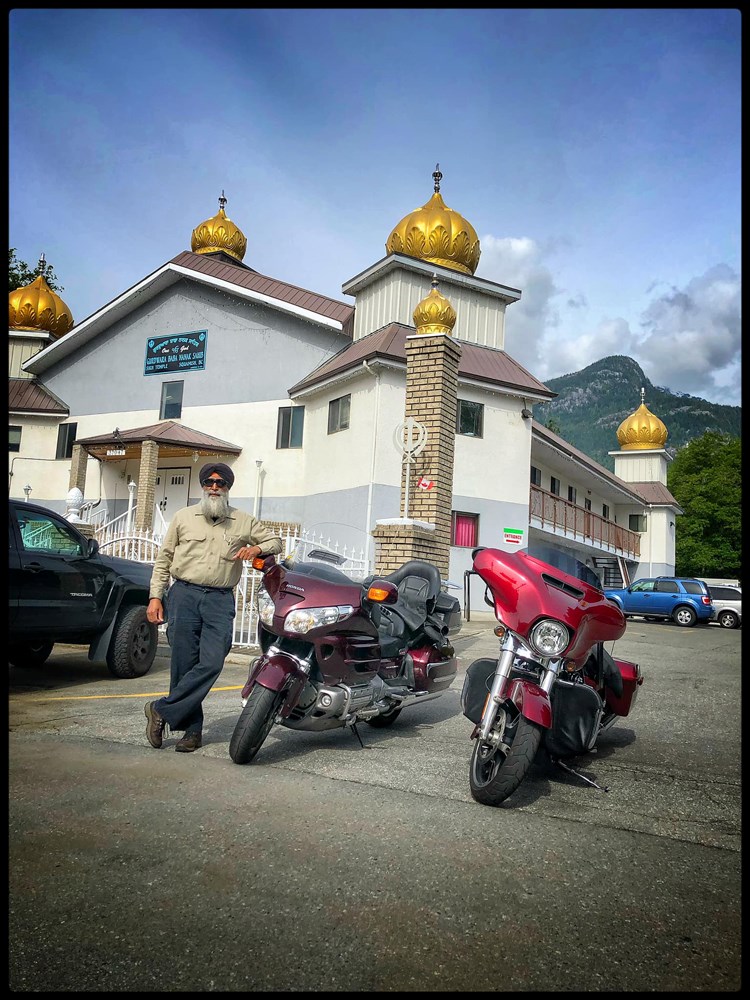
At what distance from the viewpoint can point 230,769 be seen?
4480mm

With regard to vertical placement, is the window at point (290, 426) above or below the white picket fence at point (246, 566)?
above

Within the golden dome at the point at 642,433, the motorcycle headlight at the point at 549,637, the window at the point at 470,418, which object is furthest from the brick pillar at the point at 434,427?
the golden dome at the point at 642,433

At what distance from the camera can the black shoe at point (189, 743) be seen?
4.92 m

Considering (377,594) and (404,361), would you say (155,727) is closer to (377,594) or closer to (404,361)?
(377,594)

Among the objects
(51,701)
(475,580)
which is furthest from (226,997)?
(475,580)

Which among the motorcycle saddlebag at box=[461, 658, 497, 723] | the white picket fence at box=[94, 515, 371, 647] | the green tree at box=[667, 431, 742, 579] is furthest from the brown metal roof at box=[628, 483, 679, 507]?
the motorcycle saddlebag at box=[461, 658, 497, 723]

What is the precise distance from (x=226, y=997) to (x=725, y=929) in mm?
1746

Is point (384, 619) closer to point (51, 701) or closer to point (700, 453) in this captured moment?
point (51, 701)

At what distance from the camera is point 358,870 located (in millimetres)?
2971

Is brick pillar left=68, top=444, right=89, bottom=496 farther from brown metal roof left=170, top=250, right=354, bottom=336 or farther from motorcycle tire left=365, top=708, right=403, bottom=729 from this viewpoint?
motorcycle tire left=365, top=708, right=403, bottom=729

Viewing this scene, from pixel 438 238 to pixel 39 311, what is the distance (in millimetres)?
17254

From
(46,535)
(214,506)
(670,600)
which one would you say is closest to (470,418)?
(670,600)

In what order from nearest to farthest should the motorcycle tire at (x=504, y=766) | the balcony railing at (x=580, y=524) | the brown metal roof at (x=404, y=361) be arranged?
the motorcycle tire at (x=504, y=766)
the brown metal roof at (x=404, y=361)
the balcony railing at (x=580, y=524)

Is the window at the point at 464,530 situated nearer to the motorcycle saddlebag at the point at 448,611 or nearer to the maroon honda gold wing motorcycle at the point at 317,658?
the motorcycle saddlebag at the point at 448,611
